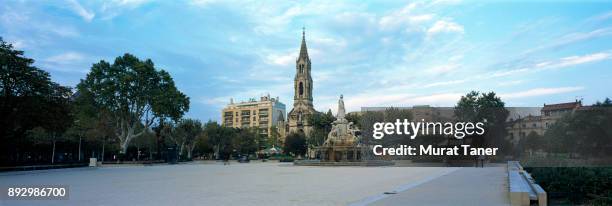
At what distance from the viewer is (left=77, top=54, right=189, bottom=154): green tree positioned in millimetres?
51625

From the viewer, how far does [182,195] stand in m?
15.3

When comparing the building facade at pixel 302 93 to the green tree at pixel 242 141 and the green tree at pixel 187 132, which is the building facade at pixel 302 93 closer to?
the green tree at pixel 242 141

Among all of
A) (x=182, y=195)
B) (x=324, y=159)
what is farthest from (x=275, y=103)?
(x=182, y=195)

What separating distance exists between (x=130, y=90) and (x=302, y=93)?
310 ft

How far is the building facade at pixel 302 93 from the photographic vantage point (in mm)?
144375

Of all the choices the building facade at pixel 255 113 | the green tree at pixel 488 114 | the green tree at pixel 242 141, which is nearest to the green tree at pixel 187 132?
the green tree at pixel 242 141

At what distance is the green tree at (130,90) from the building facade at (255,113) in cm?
11129

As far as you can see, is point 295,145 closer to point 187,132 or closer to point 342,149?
point 187,132

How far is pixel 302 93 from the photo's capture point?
477ft

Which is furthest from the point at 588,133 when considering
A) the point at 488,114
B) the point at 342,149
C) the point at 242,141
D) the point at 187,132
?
the point at 242,141

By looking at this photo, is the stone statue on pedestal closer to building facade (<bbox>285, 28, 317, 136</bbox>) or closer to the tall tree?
the tall tree

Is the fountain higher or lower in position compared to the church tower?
lower

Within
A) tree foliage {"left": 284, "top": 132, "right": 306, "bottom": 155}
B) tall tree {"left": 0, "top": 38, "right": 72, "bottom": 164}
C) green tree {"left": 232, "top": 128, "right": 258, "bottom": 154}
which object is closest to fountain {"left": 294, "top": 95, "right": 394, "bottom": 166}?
tall tree {"left": 0, "top": 38, "right": 72, "bottom": 164}

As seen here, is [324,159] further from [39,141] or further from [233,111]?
[233,111]
